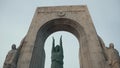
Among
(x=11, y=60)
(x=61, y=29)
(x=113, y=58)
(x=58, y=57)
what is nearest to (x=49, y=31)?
(x=61, y=29)

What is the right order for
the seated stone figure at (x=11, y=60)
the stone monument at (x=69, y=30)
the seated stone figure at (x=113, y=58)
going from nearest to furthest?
the seated stone figure at (x=113, y=58) → the seated stone figure at (x=11, y=60) → the stone monument at (x=69, y=30)

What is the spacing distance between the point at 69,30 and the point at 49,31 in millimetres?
1547

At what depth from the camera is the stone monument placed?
9.45m

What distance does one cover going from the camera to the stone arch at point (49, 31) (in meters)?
10.5

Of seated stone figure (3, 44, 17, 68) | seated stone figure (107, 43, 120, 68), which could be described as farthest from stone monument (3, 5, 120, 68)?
seated stone figure (3, 44, 17, 68)

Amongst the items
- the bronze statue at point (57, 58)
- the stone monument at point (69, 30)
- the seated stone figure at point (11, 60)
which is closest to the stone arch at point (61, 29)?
the stone monument at point (69, 30)

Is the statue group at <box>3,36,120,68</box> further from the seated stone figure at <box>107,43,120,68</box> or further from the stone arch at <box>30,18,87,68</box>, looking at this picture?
the stone arch at <box>30,18,87,68</box>

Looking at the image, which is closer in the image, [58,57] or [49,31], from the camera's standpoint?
[58,57]

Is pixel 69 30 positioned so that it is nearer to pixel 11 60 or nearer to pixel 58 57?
pixel 58 57

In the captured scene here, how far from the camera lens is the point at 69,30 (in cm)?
1274

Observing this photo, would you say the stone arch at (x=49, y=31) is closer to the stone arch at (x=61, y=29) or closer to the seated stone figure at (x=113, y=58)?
the stone arch at (x=61, y=29)

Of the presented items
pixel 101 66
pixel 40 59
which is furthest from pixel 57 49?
pixel 101 66

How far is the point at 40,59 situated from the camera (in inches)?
430

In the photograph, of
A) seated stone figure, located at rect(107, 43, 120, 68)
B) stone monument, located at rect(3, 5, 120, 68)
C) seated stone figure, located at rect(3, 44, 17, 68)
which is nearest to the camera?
seated stone figure, located at rect(107, 43, 120, 68)
